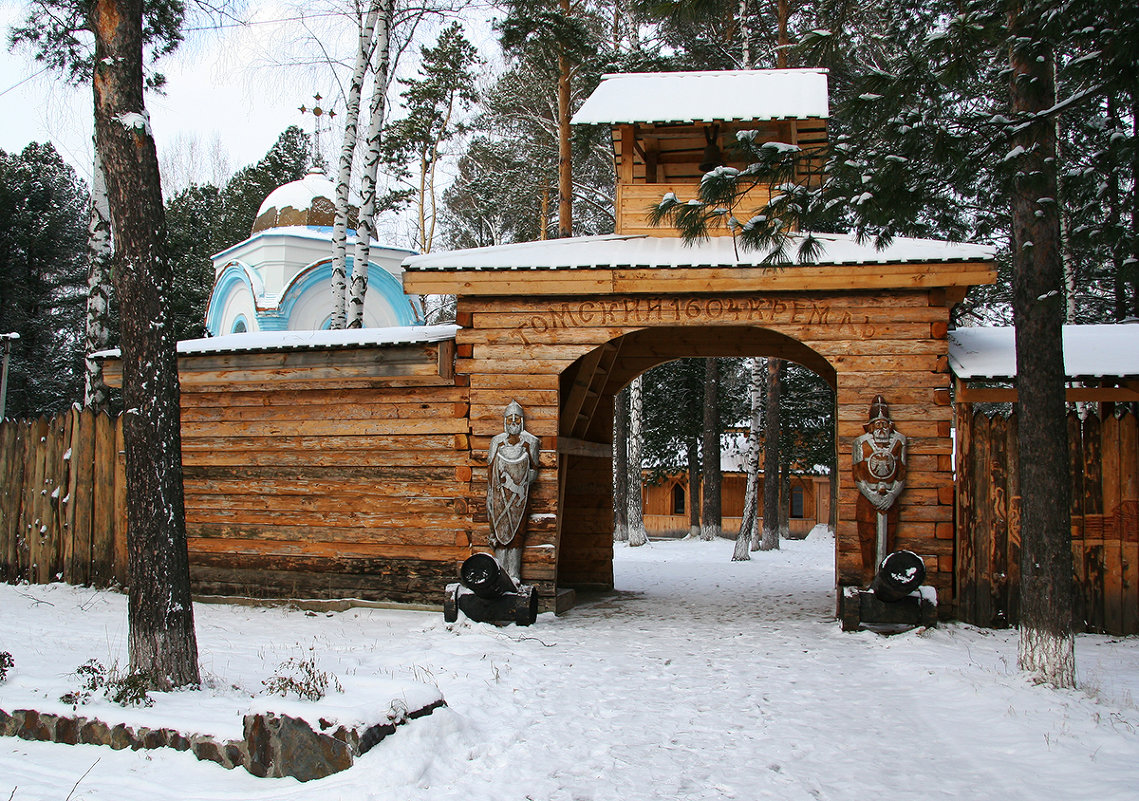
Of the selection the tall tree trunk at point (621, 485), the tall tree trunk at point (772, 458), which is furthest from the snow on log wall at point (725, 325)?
the tall tree trunk at point (621, 485)

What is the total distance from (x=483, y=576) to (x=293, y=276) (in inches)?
658

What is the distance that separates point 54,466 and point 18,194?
22865 mm

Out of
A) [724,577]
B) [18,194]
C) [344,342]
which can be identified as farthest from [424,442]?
[18,194]

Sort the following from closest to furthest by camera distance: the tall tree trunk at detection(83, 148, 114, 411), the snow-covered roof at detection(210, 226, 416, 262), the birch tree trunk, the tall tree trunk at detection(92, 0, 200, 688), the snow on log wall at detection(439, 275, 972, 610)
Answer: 1. the tall tree trunk at detection(92, 0, 200, 688)
2. the snow on log wall at detection(439, 275, 972, 610)
3. the tall tree trunk at detection(83, 148, 114, 411)
4. the birch tree trunk
5. the snow-covered roof at detection(210, 226, 416, 262)

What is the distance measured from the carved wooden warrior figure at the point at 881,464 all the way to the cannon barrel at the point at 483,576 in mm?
3828

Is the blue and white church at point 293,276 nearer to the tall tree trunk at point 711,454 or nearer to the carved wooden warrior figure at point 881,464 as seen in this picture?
the tall tree trunk at point 711,454

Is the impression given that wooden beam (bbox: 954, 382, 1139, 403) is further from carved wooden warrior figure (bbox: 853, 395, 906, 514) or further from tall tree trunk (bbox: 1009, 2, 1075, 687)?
tall tree trunk (bbox: 1009, 2, 1075, 687)

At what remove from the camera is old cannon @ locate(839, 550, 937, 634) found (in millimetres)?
9234

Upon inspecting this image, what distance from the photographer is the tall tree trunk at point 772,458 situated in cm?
2220

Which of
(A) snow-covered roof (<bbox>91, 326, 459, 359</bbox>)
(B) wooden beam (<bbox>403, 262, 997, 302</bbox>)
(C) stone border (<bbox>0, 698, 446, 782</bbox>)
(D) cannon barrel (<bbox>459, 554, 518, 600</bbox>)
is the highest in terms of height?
(B) wooden beam (<bbox>403, 262, 997, 302</bbox>)

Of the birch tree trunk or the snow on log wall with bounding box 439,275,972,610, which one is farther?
the birch tree trunk

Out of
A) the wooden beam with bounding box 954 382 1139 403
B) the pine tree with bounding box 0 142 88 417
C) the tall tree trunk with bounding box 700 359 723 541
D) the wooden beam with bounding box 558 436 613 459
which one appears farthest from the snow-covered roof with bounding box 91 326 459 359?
the pine tree with bounding box 0 142 88 417

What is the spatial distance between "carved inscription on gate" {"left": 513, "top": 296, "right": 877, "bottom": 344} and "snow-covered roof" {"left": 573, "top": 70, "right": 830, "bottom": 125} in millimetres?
2979

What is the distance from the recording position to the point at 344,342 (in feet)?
35.4
